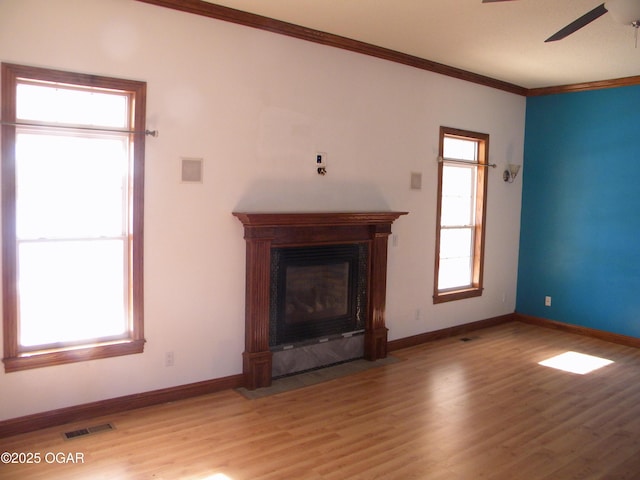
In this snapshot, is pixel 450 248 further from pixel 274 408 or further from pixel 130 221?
pixel 130 221

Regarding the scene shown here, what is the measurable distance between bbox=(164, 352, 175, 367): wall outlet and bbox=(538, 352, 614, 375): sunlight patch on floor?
3520 millimetres

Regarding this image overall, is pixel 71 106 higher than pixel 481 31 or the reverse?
the reverse

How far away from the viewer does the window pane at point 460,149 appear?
19.5 ft

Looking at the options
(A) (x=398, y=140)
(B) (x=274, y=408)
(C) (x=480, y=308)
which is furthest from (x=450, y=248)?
(B) (x=274, y=408)

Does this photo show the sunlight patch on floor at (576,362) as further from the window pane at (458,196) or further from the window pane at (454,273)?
the window pane at (458,196)

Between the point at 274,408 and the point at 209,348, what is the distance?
0.70m

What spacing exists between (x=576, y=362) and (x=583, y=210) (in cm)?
193

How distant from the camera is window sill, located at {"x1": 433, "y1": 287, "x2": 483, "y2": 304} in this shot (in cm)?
589

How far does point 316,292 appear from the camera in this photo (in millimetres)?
4742

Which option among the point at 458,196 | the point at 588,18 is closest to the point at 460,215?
the point at 458,196

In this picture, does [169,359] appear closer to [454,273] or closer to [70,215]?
[70,215]

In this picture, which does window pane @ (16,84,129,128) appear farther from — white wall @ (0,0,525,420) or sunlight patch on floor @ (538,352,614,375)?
sunlight patch on floor @ (538,352,614,375)

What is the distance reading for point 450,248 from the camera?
6.16m

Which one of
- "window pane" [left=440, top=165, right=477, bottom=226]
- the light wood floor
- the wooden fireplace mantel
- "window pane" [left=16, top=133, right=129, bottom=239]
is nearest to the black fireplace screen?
the wooden fireplace mantel
